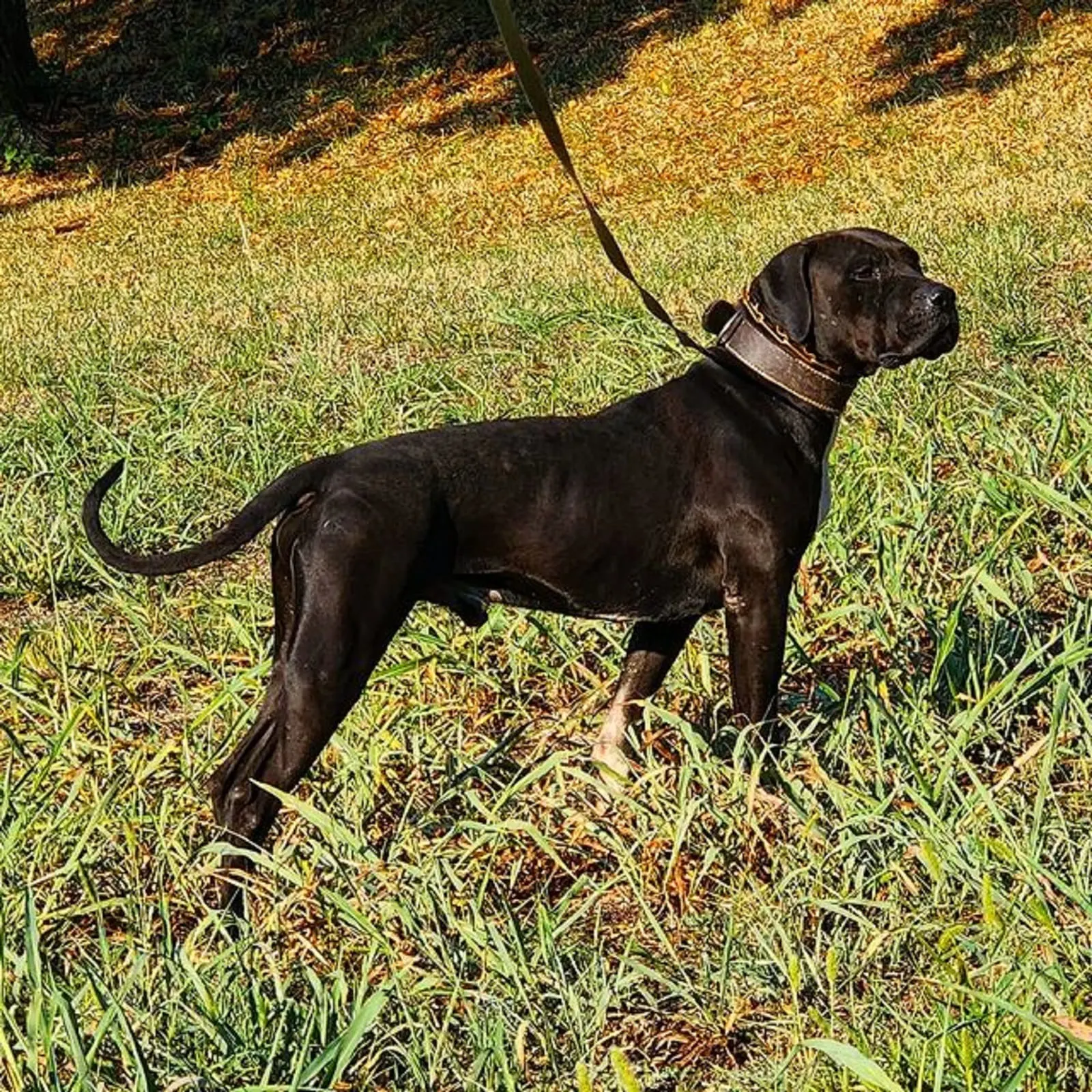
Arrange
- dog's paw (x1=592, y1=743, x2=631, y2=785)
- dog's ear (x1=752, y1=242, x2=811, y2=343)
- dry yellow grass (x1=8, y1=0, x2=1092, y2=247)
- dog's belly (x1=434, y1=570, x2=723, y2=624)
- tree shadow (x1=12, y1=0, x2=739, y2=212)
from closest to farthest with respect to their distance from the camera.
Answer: dog's belly (x1=434, y1=570, x2=723, y2=624)
dog's ear (x1=752, y1=242, x2=811, y2=343)
dog's paw (x1=592, y1=743, x2=631, y2=785)
dry yellow grass (x1=8, y1=0, x2=1092, y2=247)
tree shadow (x1=12, y1=0, x2=739, y2=212)

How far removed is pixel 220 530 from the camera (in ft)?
12.3

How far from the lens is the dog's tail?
372cm

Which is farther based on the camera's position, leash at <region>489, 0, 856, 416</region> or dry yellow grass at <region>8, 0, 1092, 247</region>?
dry yellow grass at <region>8, 0, 1092, 247</region>

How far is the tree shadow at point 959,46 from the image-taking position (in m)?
16.4

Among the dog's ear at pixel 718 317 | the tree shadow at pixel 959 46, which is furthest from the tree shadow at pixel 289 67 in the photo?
the dog's ear at pixel 718 317

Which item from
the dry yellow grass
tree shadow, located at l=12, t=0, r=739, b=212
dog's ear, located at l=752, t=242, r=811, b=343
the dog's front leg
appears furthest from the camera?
tree shadow, located at l=12, t=0, r=739, b=212

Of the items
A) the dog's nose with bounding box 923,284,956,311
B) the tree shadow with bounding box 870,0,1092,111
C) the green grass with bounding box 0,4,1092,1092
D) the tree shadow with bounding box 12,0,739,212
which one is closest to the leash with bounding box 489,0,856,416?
the dog's nose with bounding box 923,284,956,311

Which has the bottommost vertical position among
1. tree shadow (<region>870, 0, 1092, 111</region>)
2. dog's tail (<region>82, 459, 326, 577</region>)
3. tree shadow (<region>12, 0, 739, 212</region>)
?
tree shadow (<region>870, 0, 1092, 111</region>)

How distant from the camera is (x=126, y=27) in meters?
23.1

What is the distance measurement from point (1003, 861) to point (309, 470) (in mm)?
1581

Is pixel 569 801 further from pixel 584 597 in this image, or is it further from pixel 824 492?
pixel 824 492

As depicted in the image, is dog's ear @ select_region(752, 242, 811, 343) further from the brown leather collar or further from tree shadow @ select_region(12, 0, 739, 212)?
tree shadow @ select_region(12, 0, 739, 212)

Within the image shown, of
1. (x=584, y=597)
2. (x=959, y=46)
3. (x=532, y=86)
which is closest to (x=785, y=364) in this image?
(x=584, y=597)

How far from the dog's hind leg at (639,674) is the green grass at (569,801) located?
0.10 meters
